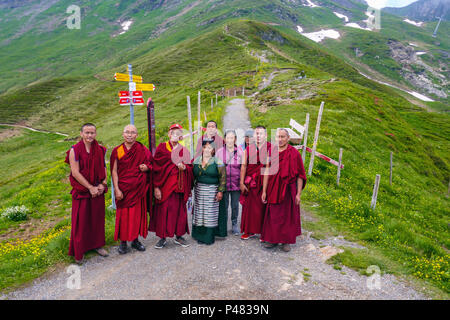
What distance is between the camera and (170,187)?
618 centimetres

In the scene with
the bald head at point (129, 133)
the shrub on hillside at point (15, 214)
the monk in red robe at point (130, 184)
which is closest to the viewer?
the bald head at point (129, 133)

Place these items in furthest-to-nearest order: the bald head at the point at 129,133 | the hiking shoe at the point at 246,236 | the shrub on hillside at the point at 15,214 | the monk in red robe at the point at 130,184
A: the shrub on hillside at the point at 15,214
the hiking shoe at the point at 246,236
the monk in red robe at the point at 130,184
the bald head at the point at 129,133

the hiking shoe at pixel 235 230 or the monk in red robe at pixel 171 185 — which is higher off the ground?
the monk in red robe at pixel 171 185

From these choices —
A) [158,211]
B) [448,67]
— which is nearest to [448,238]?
[158,211]

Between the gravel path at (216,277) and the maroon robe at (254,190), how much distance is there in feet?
1.70

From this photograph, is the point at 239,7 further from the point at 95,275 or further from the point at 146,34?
the point at 95,275

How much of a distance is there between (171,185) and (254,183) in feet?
6.15

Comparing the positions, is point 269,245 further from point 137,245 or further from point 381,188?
point 381,188

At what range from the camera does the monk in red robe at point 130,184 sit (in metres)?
5.88

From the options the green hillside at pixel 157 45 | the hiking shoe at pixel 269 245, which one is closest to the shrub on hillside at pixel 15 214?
the hiking shoe at pixel 269 245

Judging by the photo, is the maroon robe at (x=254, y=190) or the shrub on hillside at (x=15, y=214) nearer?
the maroon robe at (x=254, y=190)

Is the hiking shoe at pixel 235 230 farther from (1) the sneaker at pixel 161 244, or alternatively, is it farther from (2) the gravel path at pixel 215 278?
(1) the sneaker at pixel 161 244

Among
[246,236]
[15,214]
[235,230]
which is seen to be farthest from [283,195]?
[15,214]

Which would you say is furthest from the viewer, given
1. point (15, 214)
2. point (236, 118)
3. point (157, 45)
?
point (157, 45)
